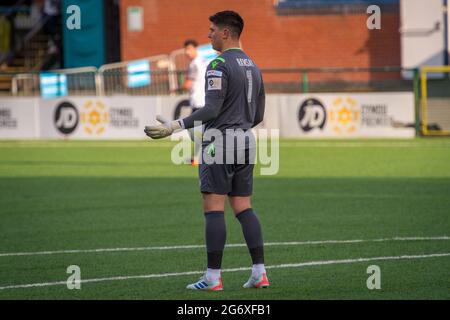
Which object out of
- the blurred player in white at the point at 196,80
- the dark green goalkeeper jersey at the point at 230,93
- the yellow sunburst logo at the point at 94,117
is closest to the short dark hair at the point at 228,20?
the dark green goalkeeper jersey at the point at 230,93

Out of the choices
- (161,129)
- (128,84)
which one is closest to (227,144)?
(161,129)

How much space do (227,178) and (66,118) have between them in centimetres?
2047

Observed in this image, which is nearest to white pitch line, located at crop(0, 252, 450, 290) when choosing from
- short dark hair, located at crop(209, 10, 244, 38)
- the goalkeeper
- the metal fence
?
the goalkeeper

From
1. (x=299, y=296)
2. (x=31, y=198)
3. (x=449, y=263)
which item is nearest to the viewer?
(x=299, y=296)

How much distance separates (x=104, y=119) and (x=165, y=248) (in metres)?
17.7

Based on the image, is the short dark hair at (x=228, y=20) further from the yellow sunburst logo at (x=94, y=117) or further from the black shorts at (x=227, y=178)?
the yellow sunburst logo at (x=94, y=117)

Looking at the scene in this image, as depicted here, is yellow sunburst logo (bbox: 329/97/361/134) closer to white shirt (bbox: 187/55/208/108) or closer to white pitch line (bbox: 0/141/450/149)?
white pitch line (bbox: 0/141/450/149)

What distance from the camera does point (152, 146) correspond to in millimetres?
26609

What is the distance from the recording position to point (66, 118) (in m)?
29.0

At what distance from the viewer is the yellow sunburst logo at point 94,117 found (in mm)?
28703

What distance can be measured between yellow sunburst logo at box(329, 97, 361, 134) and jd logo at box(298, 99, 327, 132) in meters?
0.23
